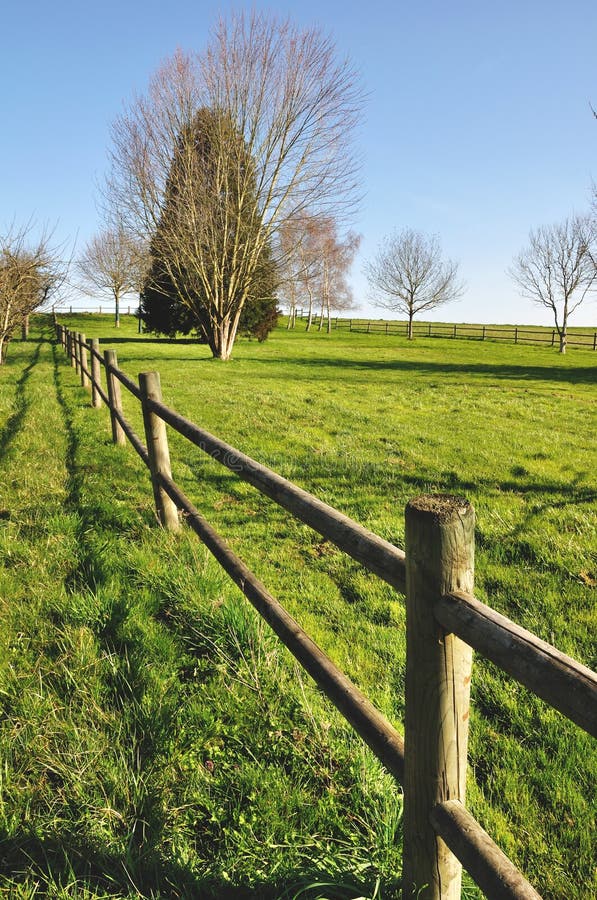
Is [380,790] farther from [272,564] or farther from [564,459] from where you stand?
[564,459]

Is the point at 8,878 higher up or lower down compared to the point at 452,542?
lower down

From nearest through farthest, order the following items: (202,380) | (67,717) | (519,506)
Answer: (67,717) → (519,506) → (202,380)

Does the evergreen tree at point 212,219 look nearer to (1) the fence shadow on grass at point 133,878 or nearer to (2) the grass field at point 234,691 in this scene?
(2) the grass field at point 234,691

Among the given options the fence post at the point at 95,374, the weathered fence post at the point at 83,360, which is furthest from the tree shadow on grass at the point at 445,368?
the fence post at the point at 95,374

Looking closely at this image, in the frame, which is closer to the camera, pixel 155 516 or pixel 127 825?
pixel 127 825

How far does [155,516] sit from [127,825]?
3184mm

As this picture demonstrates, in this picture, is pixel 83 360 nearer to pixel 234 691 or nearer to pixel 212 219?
pixel 212 219

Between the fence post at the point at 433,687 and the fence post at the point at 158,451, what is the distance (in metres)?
3.43

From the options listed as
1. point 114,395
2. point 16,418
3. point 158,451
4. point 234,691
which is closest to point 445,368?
point 16,418

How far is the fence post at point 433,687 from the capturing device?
1.24 m

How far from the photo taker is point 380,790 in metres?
2.02

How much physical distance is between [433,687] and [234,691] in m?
1.43

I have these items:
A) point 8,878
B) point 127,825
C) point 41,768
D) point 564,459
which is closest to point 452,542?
point 127,825

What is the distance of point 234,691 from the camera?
2.51m
